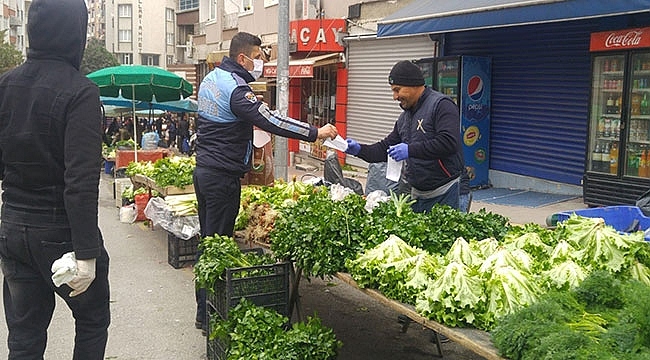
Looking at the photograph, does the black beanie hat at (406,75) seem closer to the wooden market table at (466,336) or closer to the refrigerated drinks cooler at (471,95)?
the wooden market table at (466,336)

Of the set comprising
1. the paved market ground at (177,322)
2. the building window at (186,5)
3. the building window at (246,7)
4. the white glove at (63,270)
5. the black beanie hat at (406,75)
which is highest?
the building window at (186,5)

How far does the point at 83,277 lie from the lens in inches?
123

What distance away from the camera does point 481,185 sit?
1325cm

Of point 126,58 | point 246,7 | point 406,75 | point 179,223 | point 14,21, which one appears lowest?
point 179,223

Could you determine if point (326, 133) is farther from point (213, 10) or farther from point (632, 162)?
point (213, 10)

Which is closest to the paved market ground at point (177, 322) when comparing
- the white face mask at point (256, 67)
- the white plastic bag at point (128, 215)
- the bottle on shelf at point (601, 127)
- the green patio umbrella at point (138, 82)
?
the white face mask at point (256, 67)

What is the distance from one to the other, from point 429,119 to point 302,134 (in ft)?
3.34

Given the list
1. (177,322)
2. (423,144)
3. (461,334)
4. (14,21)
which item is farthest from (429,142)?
(14,21)

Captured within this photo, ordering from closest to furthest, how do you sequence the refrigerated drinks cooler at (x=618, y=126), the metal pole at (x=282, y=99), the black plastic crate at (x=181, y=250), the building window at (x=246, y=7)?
the black plastic crate at (x=181, y=250), the refrigerated drinks cooler at (x=618, y=126), the metal pole at (x=282, y=99), the building window at (x=246, y=7)

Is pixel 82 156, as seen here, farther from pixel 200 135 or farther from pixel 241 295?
pixel 200 135

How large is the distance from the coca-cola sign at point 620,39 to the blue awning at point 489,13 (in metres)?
0.77

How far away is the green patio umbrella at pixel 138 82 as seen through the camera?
40.3 ft

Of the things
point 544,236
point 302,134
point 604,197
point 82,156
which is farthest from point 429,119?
point 604,197

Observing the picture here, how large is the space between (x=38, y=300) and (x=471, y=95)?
416 inches
